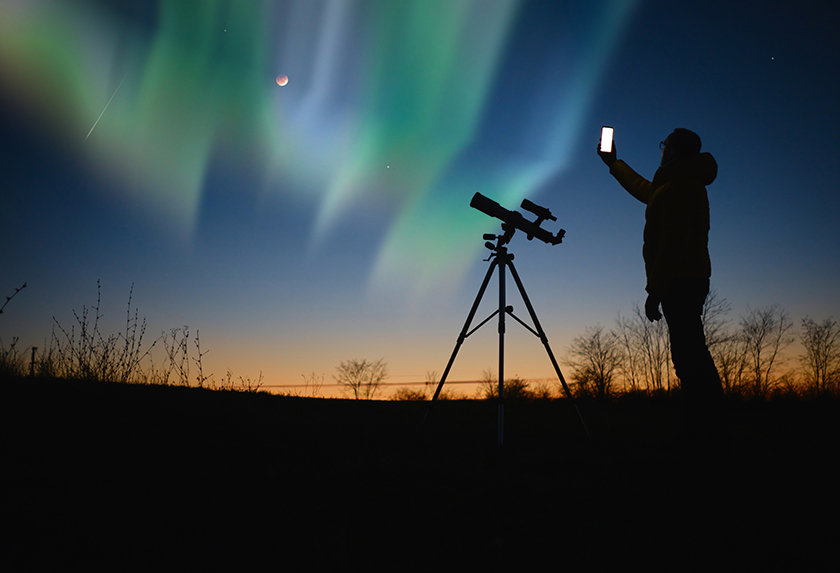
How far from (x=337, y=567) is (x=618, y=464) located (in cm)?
249

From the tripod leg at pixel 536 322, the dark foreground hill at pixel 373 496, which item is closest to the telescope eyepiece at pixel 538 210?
the tripod leg at pixel 536 322

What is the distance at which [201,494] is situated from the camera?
269cm

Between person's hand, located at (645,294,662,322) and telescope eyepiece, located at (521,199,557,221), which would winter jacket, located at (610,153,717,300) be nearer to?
person's hand, located at (645,294,662,322)

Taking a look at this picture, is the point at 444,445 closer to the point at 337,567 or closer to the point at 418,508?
the point at 418,508

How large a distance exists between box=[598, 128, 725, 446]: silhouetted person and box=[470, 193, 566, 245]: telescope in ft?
3.40

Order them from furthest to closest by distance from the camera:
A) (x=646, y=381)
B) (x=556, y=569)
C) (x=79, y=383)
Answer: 1. (x=646, y=381)
2. (x=79, y=383)
3. (x=556, y=569)

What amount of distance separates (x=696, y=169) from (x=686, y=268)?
1020 mm

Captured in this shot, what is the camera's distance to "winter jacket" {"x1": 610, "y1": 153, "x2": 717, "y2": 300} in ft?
13.0

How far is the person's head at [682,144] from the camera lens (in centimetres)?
422

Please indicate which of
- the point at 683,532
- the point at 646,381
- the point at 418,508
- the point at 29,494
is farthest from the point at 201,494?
the point at 646,381

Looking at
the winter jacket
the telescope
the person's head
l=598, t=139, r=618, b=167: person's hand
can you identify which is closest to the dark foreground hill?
the winter jacket

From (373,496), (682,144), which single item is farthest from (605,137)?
(373,496)

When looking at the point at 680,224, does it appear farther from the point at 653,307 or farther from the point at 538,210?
the point at 538,210

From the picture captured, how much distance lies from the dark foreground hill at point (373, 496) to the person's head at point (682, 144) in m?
2.87
